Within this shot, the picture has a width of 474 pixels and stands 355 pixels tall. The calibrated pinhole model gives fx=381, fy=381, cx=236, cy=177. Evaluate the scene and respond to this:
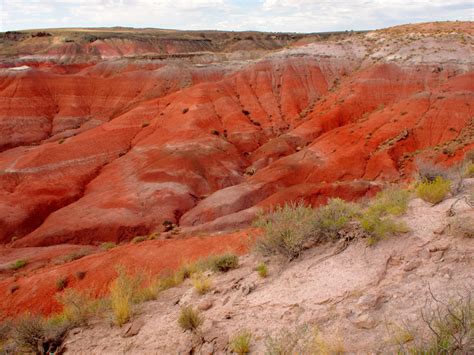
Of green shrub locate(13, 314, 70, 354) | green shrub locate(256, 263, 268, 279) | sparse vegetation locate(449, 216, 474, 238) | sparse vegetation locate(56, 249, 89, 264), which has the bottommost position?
sparse vegetation locate(56, 249, 89, 264)

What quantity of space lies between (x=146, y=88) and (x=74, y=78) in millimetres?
11263

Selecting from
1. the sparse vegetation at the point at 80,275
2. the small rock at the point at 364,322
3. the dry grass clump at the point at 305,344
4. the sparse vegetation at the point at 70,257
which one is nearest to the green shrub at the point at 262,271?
the dry grass clump at the point at 305,344

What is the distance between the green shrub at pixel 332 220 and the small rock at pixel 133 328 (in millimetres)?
3921

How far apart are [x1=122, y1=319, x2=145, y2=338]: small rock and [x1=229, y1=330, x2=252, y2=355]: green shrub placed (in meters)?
2.15

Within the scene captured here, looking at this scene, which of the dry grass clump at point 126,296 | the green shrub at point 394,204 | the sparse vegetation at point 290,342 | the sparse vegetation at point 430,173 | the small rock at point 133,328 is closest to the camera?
the sparse vegetation at point 290,342

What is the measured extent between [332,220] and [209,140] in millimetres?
32811

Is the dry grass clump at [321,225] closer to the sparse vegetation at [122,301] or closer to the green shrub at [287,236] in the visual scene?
the green shrub at [287,236]

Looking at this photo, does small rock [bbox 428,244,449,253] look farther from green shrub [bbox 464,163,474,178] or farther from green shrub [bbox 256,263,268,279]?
green shrub [bbox 464,163,474,178]

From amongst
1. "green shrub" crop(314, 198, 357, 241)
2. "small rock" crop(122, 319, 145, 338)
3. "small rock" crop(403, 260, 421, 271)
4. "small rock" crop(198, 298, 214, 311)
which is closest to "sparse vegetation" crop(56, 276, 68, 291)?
"small rock" crop(122, 319, 145, 338)

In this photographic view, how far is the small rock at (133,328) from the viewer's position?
6.76 metres

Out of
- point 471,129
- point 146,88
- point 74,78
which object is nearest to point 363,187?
point 471,129

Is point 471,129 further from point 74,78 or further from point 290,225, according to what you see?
point 74,78

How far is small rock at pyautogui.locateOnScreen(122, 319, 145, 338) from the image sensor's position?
676 centimetres

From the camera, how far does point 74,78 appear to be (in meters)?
57.7
